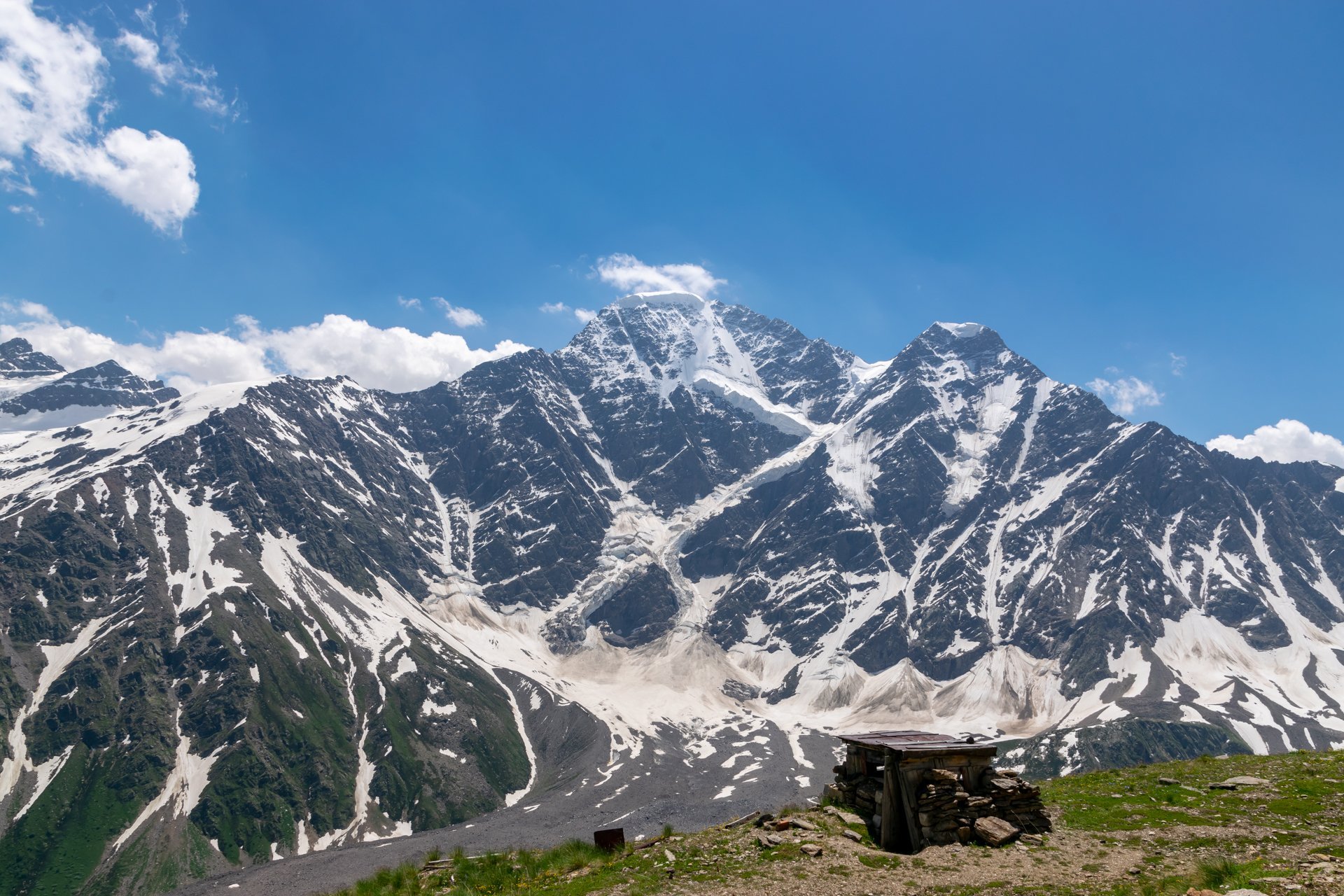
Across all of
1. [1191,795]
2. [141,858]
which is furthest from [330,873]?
[1191,795]

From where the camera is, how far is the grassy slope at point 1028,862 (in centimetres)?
2548

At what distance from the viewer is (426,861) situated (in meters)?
33.3

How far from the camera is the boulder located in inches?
1193

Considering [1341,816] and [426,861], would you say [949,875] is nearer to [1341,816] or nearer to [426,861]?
[1341,816]

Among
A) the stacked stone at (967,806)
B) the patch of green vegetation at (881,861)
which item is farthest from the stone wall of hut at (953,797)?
the patch of green vegetation at (881,861)

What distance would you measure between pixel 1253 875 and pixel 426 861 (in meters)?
28.6

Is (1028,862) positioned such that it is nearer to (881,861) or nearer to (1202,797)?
(881,861)

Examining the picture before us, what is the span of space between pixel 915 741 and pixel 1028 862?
25.6 ft

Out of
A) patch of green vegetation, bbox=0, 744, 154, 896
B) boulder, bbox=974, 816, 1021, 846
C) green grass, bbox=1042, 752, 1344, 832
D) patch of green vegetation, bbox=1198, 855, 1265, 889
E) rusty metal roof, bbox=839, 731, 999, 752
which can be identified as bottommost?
patch of green vegetation, bbox=0, 744, 154, 896

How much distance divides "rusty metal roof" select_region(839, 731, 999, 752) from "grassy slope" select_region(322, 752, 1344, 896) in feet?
12.2

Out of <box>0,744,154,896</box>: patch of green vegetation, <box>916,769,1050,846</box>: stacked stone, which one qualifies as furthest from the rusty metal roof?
<box>0,744,154,896</box>: patch of green vegetation

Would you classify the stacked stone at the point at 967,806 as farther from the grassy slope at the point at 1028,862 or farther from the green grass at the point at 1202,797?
the green grass at the point at 1202,797

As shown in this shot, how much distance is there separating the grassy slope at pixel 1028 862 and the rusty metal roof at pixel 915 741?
146 inches

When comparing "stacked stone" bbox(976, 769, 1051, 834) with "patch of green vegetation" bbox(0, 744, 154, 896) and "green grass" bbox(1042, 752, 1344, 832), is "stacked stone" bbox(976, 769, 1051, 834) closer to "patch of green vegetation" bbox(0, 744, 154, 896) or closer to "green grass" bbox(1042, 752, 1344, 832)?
"green grass" bbox(1042, 752, 1344, 832)
